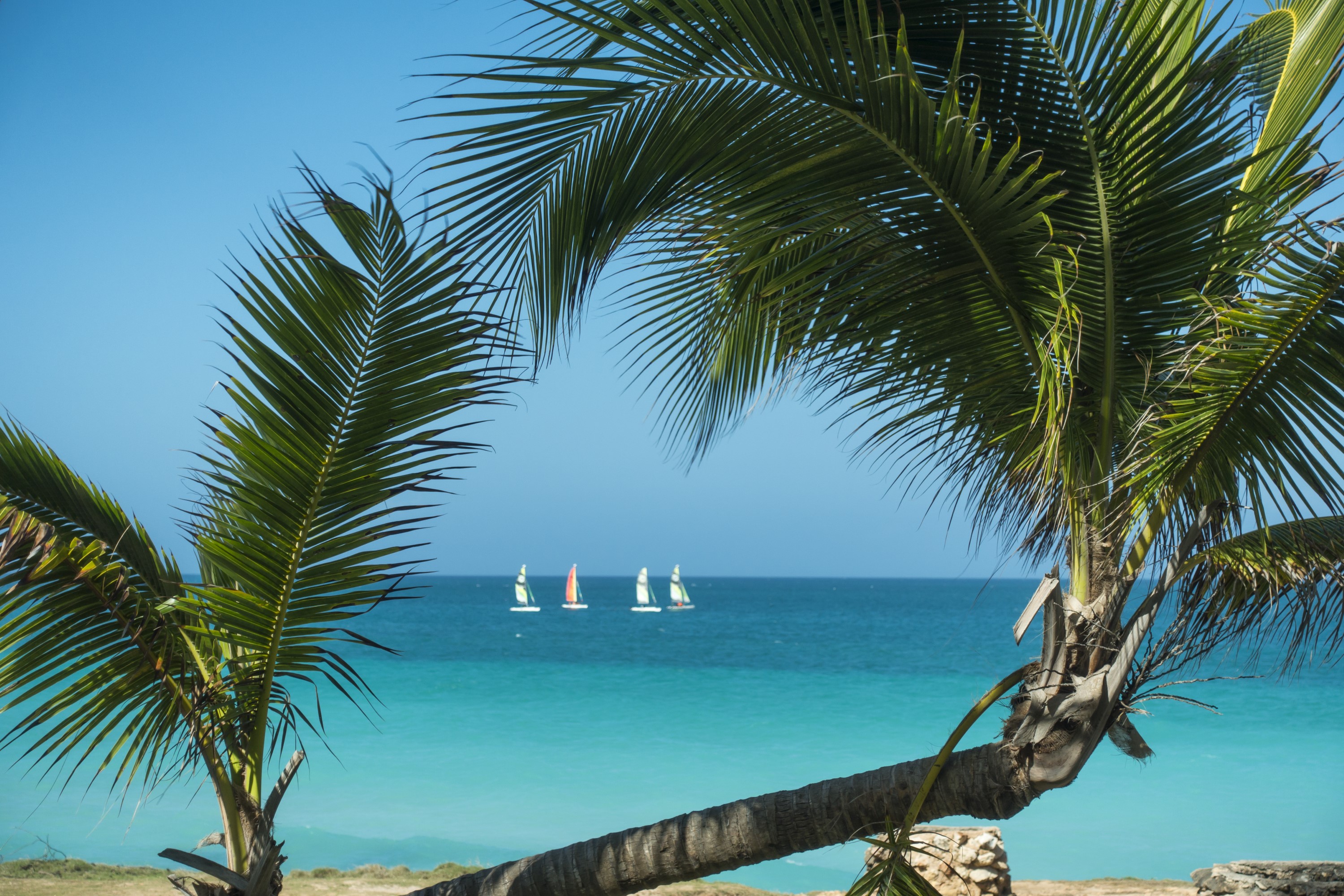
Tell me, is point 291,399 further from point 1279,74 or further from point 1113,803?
point 1113,803

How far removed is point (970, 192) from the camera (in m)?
2.15

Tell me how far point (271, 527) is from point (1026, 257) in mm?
2108

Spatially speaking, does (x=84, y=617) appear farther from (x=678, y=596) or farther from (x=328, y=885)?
(x=678, y=596)

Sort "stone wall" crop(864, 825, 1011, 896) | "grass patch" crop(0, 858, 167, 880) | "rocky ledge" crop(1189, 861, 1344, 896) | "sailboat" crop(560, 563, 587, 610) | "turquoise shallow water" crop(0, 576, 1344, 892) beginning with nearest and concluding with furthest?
"rocky ledge" crop(1189, 861, 1344, 896)
"stone wall" crop(864, 825, 1011, 896)
"grass patch" crop(0, 858, 167, 880)
"turquoise shallow water" crop(0, 576, 1344, 892)
"sailboat" crop(560, 563, 587, 610)

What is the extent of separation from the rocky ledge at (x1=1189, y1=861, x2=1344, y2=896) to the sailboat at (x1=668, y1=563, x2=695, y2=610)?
49027mm

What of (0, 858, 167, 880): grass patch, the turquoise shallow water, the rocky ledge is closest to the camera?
the rocky ledge

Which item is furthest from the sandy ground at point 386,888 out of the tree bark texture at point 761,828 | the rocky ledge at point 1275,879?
the tree bark texture at point 761,828

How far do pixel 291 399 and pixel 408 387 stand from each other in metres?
0.29

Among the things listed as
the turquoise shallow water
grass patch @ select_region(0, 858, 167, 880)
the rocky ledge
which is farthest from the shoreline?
the rocky ledge

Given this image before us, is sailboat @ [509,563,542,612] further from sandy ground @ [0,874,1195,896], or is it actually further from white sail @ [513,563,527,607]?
sandy ground @ [0,874,1195,896]

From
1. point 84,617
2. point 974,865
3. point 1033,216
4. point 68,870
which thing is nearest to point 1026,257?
point 1033,216

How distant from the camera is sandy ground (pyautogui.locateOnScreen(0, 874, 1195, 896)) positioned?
6152 millimetres

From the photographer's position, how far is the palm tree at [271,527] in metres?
2.26

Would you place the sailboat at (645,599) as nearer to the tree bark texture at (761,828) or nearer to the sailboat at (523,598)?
the sailboat at (523,598)
